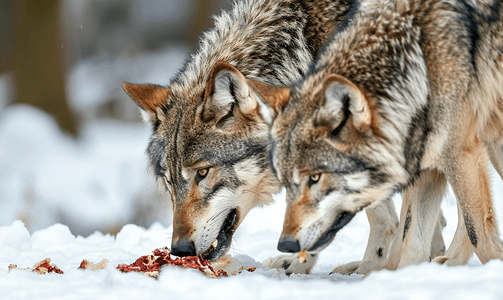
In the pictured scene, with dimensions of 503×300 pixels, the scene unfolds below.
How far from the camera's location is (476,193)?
3.24 metres

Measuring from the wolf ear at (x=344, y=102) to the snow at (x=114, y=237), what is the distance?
2.71 ft

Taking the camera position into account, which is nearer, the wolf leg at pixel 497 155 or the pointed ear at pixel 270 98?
the pointed ear at pixel 270 98

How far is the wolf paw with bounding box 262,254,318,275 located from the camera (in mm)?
4422

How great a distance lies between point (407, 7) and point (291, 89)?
83 centimetres

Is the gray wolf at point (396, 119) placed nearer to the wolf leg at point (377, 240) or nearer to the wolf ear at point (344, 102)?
the wolf ear at point (344, 102)

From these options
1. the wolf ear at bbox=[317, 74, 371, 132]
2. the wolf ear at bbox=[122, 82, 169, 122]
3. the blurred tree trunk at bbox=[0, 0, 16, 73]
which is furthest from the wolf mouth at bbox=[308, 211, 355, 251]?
the blurred tree trunk at bbox=[0, 0, 16, 73]

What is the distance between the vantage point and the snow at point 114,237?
2.47 metres

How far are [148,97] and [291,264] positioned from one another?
1732 mm

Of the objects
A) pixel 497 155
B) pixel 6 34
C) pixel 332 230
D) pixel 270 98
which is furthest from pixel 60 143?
pixel 497 155

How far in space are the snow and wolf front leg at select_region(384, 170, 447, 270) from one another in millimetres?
388

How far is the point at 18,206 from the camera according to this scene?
8.35m

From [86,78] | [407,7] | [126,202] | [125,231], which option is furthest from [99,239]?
[86,78]

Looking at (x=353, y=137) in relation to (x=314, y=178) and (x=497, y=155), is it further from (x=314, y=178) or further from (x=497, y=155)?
(x=497, y=155)

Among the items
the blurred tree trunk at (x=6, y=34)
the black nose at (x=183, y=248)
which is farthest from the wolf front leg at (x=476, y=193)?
the blurred tree trunk at (x=6, y=34)
